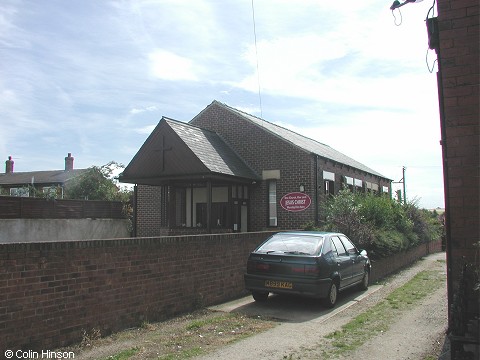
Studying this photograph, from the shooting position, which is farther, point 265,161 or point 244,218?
point 244,218

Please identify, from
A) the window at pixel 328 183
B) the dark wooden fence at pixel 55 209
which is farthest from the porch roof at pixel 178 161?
the dark wooden fence at pixel 55 209

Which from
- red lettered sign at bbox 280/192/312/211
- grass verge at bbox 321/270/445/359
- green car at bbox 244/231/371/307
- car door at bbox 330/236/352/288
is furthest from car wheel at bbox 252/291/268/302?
red lettered sign at bbox 280/192/312/211

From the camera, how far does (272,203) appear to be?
1933 cm

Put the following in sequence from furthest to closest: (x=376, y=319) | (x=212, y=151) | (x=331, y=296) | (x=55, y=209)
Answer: (x=55, y=209) < (x=212, y=151) < (x=331, y=296) < (x=376, y=319)

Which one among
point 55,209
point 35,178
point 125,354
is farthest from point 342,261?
point 35,178

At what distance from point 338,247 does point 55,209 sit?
15.3 meters

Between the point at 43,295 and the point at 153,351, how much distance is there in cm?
159

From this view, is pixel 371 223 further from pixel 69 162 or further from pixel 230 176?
pixel 69 162

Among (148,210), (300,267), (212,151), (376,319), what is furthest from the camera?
(148,210)

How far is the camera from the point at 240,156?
20.2 metres

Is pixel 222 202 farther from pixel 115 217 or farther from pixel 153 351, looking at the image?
pixel 153 351

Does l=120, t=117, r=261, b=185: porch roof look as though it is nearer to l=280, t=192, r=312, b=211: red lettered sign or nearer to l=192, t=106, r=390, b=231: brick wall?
l=192, t=106, r=390, b=231: brick wall

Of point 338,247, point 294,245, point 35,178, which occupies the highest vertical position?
point 35,178

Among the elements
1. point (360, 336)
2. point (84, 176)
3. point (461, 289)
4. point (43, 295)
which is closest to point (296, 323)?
point (360, 336)
